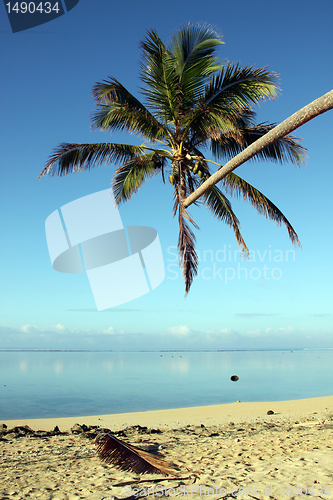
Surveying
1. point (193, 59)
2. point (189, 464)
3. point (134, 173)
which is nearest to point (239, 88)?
point (193, 59)

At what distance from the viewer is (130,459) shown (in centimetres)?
448

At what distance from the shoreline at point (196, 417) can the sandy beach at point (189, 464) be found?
1.60 metres

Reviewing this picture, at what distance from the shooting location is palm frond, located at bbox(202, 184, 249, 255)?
978cm

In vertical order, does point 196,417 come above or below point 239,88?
below

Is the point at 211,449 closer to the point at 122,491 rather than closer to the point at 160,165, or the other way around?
the point at 122,491

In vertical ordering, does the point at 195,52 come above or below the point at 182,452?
above

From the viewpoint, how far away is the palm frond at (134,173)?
9297 millimetres

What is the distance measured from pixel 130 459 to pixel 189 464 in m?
0.83

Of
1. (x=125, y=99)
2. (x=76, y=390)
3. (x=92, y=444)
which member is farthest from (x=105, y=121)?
(x=76, y=390)

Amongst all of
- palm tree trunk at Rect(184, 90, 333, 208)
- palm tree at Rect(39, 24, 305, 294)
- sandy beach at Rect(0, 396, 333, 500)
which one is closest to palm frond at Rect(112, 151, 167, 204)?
palm tree at Rect(39, 24, 305, 294)

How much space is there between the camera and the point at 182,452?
5.22 m

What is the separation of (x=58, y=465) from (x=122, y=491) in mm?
1440

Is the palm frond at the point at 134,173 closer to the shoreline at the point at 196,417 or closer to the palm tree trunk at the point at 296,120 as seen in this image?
the palm tree trunk at the point at 296,120

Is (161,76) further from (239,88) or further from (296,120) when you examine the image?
(296,120)
